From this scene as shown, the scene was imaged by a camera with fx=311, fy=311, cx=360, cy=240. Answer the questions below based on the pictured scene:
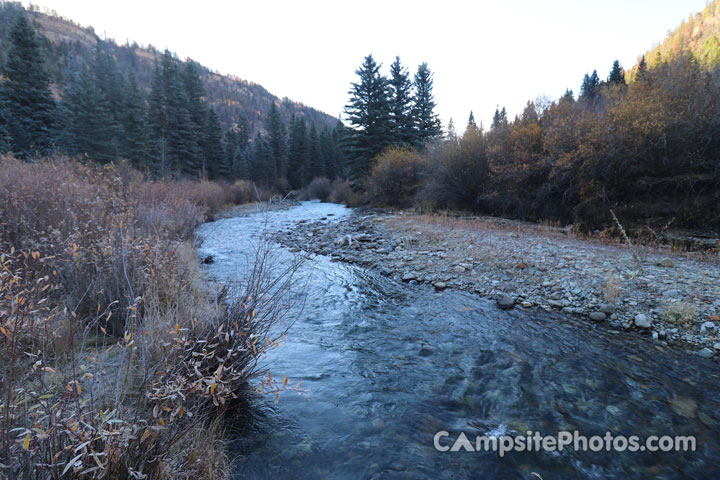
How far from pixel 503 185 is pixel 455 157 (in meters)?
3.35

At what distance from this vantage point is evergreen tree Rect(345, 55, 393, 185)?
2761cm

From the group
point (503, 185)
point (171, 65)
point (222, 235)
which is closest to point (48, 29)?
point (171, 65)

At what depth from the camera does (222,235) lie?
42.2 feet

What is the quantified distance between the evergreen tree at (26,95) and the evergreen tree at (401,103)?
2651cm

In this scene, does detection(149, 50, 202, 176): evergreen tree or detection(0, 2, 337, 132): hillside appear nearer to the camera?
detection(149, 50, 202, 176): evergreen tree

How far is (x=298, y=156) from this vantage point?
51969 mm

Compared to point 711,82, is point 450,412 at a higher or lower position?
lower

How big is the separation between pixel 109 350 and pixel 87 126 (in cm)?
3182

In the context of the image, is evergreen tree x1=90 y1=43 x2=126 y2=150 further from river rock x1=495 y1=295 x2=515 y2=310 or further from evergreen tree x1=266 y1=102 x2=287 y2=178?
river rock x1=495 y1=295 x2=515 y2=310

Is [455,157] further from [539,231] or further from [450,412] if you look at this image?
[450,412]

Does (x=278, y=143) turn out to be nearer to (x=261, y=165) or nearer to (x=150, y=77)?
(x=261, y=165)

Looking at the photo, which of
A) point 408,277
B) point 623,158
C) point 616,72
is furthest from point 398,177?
point 616,72

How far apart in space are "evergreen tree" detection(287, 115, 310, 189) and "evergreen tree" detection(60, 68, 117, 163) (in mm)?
26294

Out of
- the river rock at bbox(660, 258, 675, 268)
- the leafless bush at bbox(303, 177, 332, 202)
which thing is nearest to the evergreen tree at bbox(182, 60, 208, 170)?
the leafless bush at bbox(303, 177, 332, 202)
